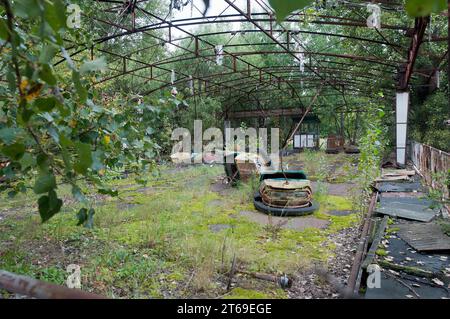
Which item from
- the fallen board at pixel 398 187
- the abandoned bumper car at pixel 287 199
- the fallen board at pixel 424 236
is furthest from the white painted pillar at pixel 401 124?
the fallen board at pixel 424 236

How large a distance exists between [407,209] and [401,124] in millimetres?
6555

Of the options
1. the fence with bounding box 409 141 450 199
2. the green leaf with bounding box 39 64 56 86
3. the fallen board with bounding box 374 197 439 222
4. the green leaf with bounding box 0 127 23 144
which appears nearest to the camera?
the green leaf with bounding box 39 64 56 86

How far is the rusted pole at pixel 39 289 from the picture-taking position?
63 centimetres

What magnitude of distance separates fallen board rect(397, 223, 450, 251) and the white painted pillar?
706cm

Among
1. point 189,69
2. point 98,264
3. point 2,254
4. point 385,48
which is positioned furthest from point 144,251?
point 189,69

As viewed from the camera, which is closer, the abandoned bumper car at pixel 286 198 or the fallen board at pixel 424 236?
the fallen board at pixel 424 236

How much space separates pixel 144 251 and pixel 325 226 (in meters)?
2.90

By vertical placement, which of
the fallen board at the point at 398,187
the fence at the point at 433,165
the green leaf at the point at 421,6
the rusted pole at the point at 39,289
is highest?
the green leaf at the point at 421,6

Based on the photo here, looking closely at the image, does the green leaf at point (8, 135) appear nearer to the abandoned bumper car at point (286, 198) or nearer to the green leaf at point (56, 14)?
the green leaf at point (56, 14)

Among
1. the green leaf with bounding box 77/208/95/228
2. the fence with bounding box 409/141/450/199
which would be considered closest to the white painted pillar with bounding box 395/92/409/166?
the fence with bounding box 409/141/450/199

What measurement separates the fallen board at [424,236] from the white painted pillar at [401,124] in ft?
23.2

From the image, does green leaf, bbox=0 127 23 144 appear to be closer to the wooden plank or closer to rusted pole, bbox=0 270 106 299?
rusted pole, bbox=0 270 106 299

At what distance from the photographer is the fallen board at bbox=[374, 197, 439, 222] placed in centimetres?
547

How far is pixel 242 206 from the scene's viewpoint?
7129 millimetres
